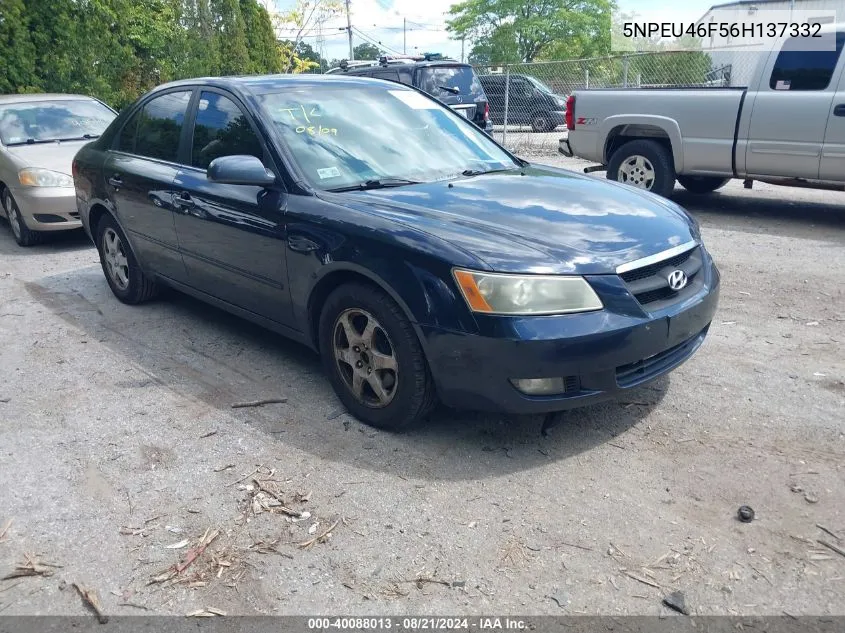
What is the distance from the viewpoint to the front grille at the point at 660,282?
3.34m

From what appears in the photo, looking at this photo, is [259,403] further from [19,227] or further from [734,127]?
[734,127]

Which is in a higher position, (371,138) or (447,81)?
(447,81)

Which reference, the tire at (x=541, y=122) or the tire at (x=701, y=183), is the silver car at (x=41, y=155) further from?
the tire at (x=541, y=122)

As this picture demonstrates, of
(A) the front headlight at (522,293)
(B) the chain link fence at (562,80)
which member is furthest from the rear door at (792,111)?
(A) the front headlight at (522,293)

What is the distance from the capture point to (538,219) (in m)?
3.62

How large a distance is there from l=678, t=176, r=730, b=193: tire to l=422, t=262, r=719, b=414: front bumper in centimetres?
705

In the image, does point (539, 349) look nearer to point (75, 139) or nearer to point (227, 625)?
point (227, 625)

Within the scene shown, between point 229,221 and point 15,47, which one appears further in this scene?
point 15,47

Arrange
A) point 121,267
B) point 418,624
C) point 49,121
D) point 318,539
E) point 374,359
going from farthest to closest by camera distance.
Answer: point 49,121, point 121,267, point 374,359, point 318,539, point 418,624

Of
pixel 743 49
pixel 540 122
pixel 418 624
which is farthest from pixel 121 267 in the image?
pixel 540 122

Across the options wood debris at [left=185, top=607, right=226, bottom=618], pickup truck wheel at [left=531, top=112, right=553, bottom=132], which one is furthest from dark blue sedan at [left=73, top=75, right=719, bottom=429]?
pickup truck wheel at [left=531, top=112, right=553, bottom=132]

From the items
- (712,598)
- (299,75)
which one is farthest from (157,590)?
(299,75)

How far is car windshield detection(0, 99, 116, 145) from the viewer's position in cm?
850

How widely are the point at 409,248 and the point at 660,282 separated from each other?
1.16 meters
